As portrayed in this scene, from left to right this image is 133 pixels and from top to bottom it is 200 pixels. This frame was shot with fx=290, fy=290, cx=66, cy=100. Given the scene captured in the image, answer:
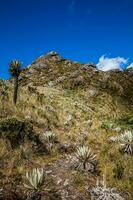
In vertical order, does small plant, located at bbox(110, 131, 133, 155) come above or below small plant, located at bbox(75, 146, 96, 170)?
above

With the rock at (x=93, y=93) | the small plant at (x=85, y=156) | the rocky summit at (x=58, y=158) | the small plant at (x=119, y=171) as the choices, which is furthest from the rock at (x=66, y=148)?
the rock at (x=93, y=93)

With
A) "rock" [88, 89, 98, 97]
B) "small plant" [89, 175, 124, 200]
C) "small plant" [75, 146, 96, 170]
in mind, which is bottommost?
"small plant" [89, 175, 124, 200]

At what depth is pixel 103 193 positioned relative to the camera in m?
8.77

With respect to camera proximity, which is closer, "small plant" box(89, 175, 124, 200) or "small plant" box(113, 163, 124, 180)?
"small plant" box(89, 175, 124, 200)

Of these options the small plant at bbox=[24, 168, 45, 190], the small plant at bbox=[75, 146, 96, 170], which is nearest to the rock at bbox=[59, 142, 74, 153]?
the small plant at bbox=[75, 146, 96, 170]

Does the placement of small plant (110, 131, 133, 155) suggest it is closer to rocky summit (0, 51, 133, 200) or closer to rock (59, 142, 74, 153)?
rocky summit (0, 51, 133, 200)

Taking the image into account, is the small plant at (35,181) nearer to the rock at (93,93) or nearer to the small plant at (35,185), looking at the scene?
the small plant at (35,185)

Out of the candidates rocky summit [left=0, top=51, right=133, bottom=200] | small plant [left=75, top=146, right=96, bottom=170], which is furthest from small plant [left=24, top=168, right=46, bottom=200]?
small plant [left=75, top=146, right=96, bottom=170]

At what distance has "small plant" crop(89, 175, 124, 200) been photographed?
862 centimetres

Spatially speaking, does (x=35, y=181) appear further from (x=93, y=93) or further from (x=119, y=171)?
(x=93, y=93)

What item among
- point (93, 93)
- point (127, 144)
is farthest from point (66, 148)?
point (93, 93)

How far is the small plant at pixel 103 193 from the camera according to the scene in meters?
8.62

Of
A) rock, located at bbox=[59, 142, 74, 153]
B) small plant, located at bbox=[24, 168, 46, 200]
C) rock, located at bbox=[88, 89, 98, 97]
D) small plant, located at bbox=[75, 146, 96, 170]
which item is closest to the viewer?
small plant, located at bbox=[24, 168, 46, 200]

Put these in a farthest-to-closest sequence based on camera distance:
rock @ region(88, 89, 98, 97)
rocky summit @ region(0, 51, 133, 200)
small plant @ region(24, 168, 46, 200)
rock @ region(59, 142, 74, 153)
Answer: rock @ region(88, 89, 98, 97) → rock @ region(59, 142, 74, 153) → rocky summit @ region(0, 51, 133, 200) → small plant @ region(24, 168, 46, 200)
